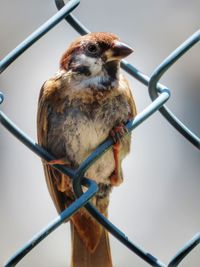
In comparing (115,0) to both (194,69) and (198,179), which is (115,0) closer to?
(194,69)

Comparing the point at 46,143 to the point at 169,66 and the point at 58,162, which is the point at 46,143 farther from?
the point at 169,66

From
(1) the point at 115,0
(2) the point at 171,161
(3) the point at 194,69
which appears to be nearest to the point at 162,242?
(2) the point at 171,161

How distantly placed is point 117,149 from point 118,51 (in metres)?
0.28

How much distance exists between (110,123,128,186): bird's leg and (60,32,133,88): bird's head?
17 centimetres

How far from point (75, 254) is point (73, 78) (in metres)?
0.43

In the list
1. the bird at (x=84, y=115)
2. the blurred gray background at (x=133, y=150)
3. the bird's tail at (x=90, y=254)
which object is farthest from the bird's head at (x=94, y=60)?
the blurred gray background at (x=133, y=150)

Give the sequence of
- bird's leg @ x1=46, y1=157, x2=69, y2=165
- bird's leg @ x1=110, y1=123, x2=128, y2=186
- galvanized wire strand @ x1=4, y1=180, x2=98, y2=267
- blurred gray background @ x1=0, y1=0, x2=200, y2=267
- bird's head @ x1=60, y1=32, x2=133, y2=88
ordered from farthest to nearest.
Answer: blurred gray background @ x1=0, y1=0, x2=200, y2=267, bird's head @ x1=60, y1=32, x2=133, y2=88, bird's leg @ x1=110, y1=123, x2=128, y2=186, bird's leg @ x1=46, y1=157, x2=69, y2=165, galvanized wire strand @ x1=4, y1=180, x2=98, y2=267

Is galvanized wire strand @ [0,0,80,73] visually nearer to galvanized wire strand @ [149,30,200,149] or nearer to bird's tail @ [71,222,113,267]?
galvanized wire strand @ [149,30,200,149]

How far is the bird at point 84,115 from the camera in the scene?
262 cm

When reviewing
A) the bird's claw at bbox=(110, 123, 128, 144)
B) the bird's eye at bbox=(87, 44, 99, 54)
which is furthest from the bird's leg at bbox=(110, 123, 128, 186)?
the bird's eye at bbox=(87, 44, 99, 54)

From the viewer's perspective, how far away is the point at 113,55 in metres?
2.61

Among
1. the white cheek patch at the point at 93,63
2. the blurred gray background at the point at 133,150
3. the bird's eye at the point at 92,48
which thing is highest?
the bird's eye at the point at 92,48

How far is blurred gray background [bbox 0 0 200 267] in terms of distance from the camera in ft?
14.2

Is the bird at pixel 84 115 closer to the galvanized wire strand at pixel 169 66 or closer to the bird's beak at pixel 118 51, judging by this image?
the bird's beak at pixel 118 51
